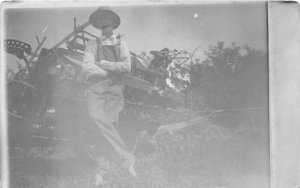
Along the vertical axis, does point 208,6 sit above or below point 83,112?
above

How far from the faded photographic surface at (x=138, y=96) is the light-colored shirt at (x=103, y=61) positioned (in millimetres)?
13

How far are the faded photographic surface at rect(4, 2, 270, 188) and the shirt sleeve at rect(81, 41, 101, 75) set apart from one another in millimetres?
13

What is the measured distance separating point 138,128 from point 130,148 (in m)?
0.28

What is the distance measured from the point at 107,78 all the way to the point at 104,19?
0.75 meters

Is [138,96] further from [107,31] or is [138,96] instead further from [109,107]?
[107,31]

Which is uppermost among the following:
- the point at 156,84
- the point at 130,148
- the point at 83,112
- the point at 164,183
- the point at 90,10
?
the point at 90,10

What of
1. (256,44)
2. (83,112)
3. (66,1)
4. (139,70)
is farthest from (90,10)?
(256,44)

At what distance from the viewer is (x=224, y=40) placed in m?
4.90

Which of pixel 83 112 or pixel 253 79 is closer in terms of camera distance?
pixel 83 112

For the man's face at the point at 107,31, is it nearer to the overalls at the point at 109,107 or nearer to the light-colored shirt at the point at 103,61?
the light-colored shirt at the point at 103,61

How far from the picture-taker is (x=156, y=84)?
4.80 metres

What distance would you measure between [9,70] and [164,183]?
2424 millimetres

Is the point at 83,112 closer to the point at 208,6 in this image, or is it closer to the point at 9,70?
the point at 9,70

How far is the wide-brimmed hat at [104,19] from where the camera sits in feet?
15.3
